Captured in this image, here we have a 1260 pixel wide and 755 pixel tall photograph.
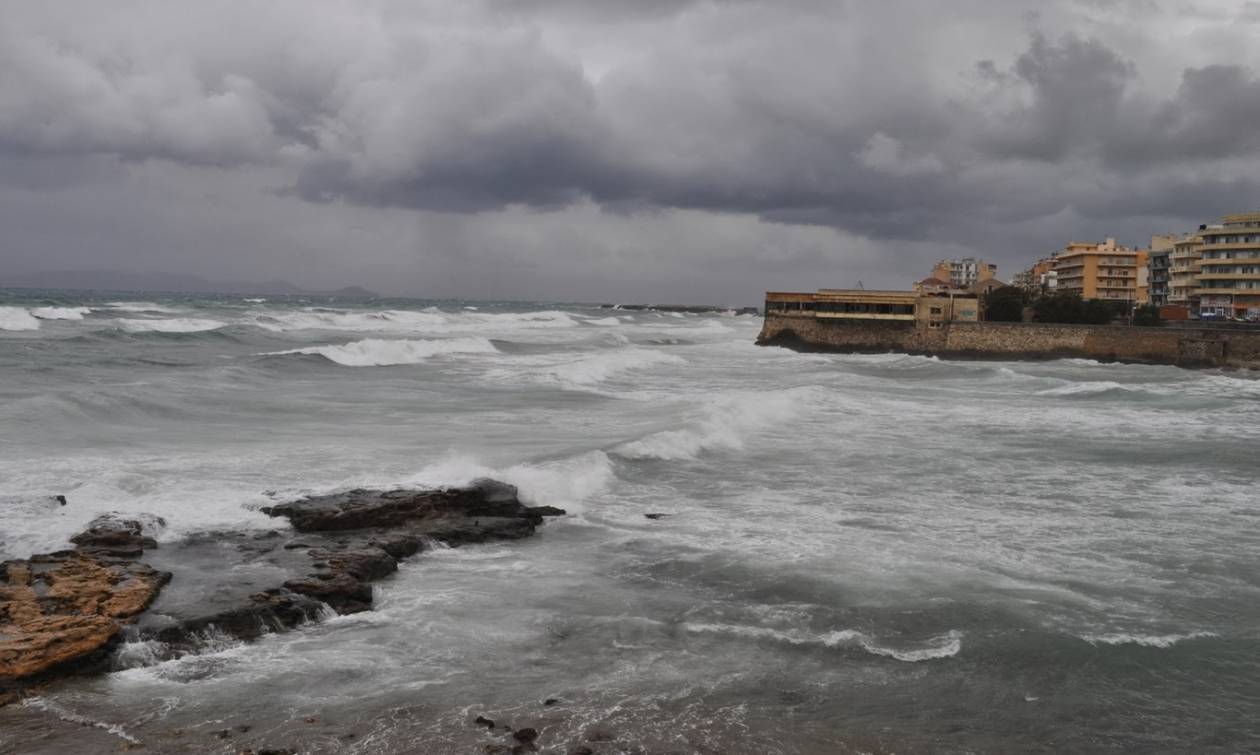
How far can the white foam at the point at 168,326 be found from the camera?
51.0 m

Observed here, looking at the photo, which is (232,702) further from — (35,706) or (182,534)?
(182,534)

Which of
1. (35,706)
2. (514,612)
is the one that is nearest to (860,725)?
(514,612)

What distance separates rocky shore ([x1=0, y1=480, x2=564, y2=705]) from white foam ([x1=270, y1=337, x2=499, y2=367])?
87.9 feet

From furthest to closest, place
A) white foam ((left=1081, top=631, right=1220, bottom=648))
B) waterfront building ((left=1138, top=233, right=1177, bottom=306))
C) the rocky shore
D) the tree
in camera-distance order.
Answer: waterfront building ((left=1138, top=233, right=1177, bottom=306)) < the tree < white foam ((left=1081, top=631, right=1220, bottom=648)) < the rocky shore

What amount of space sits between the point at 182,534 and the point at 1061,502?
1191 cm

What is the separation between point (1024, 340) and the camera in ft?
171

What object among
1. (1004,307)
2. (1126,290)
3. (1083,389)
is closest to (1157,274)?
(1126,290)

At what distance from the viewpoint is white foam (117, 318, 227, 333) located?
51.0 metres

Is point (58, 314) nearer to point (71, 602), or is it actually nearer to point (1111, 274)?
point (71, 602)

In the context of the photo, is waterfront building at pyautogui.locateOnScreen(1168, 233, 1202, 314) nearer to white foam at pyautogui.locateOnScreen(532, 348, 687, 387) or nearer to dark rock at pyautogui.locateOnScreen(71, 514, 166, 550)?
white foam at pyautogui.locateOnScreen(532, 348, 687, 387)

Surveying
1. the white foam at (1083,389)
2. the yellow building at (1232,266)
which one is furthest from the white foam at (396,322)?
the yellow building at (1232,266)

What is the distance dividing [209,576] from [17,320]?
52.9 m

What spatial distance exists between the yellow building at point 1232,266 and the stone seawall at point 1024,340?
24.1 m

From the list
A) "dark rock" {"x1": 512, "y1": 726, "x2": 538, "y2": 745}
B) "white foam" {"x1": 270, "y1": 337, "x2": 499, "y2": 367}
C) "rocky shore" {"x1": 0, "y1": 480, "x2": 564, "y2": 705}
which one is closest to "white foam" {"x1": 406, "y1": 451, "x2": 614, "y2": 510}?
"rocky shore" {"x1": 0, "y1": 480, "x2": 564, "y2": 705}
